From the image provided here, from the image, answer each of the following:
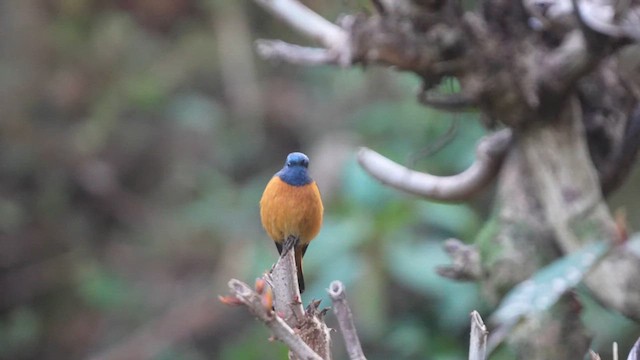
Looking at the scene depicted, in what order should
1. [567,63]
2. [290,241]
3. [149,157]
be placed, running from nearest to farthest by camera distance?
[290,241], [567,63], [149,157]

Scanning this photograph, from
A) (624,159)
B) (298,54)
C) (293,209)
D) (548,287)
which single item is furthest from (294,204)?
(624,159)

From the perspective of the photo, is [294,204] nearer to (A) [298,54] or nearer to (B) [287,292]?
(B) [287,292]

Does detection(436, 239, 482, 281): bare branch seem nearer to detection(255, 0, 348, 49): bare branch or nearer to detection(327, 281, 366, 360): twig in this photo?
detection(255, 0, 348, 49): bare branch

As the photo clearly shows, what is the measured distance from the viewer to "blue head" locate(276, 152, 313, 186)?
1.99 meters

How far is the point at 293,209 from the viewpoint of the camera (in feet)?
6.54

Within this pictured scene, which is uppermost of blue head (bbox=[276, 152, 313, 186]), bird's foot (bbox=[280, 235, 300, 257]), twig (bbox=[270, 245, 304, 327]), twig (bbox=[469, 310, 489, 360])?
blue head (bbox=[276, 152, 313, 186])

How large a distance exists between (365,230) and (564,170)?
1752 millimetres

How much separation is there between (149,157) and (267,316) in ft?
16.5

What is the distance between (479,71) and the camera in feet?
7.89

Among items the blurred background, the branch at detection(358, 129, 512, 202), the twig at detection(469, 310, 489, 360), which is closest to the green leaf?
the twig at detection(469, 310, 489, 360)

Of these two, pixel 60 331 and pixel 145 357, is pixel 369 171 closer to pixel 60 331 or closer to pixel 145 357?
pixel 145 357

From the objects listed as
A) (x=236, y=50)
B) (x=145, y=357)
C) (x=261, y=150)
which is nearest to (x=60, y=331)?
(x=145, y=357)

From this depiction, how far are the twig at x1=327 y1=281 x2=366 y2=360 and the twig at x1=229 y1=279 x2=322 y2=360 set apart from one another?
121 millimetres

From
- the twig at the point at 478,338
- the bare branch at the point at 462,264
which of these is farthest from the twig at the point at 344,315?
the bare branch at the point at 462,264
